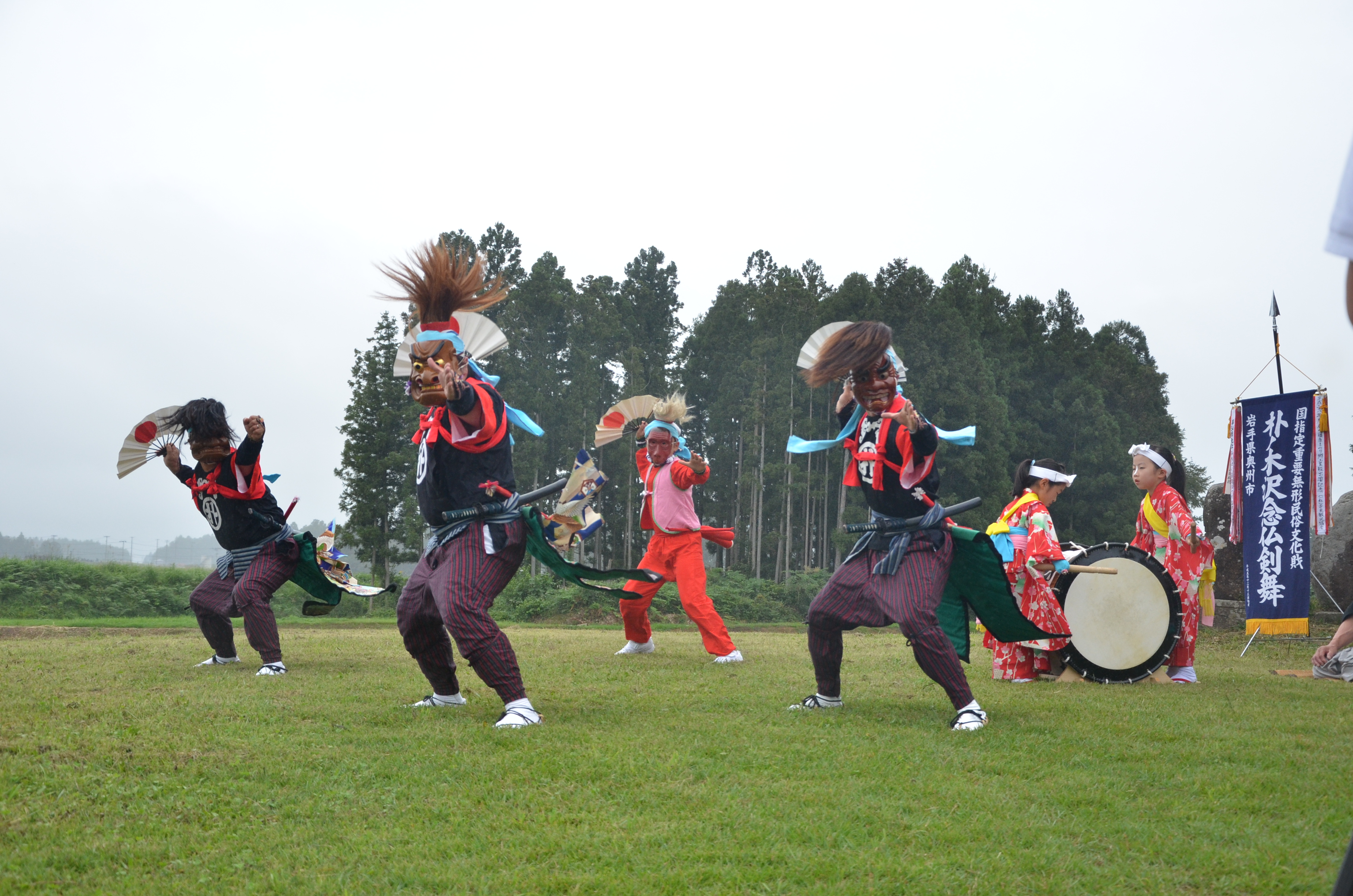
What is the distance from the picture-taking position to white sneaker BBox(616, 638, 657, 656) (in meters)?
9.35

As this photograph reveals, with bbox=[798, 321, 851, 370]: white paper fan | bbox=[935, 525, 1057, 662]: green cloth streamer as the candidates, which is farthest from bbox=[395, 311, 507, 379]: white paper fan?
bbox=[935, 525, 1057, 662]: green cloth streamer

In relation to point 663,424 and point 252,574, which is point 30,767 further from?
point 663,424

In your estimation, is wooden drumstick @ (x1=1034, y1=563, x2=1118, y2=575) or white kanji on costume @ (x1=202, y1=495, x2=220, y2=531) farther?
white kanji on costume @ (x1=202, y1=495, x2=220, y2=531)

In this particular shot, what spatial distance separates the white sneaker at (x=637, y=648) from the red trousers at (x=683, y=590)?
0.04m

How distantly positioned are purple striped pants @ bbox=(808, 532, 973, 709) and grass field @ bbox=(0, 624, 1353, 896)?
28 centimetres

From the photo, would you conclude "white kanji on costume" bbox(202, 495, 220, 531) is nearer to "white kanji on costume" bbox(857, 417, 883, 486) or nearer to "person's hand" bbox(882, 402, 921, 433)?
"white kanji on costume" bbox(857, 417, 883, 486)

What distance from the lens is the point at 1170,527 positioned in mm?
8320

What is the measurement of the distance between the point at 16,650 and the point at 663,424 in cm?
607

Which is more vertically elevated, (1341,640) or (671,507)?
(671,507)

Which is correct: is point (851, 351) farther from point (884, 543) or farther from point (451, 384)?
point (451, 384)

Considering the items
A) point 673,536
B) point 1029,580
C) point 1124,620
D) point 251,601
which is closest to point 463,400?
point 251,601

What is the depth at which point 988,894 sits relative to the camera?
2777 millimetres

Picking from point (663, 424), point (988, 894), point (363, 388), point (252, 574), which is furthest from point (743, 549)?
point (988, 894)

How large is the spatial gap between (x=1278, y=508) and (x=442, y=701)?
9073 mm
